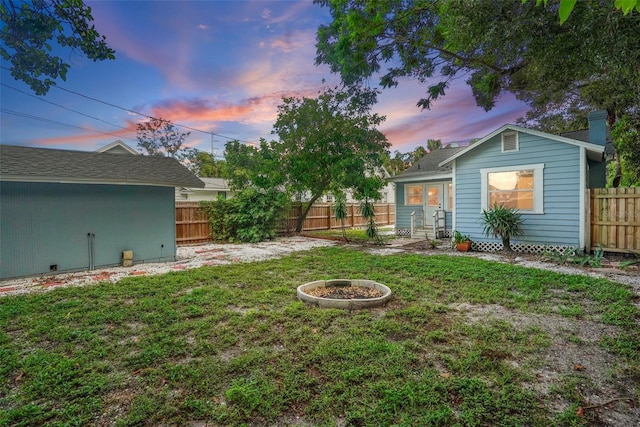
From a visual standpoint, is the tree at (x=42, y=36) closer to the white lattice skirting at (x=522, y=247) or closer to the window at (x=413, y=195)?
the white lattice skirting at (x=522, y=247)

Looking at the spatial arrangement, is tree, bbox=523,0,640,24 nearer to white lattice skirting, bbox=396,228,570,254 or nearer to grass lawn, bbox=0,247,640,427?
grass lawn, bbox=0,247,640,427

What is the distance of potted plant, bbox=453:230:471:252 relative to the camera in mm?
9203

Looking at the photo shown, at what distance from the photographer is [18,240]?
6.30m

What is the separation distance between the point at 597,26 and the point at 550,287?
4.07 m

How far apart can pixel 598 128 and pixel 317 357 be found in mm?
10915

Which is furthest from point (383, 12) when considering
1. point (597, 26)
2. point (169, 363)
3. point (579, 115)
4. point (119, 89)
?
point (579, 115)

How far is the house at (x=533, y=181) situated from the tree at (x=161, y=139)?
2966cm

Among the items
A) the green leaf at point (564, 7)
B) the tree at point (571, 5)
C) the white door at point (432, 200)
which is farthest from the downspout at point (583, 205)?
the green leaf at point (564, 7)

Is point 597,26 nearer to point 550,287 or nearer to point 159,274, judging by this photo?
point 550,287

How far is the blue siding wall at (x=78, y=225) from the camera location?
20.6ft

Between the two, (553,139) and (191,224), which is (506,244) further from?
(191,224)

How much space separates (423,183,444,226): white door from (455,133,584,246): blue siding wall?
2760 mm

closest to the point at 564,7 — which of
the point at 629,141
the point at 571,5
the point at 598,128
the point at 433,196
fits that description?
the point at 571,5

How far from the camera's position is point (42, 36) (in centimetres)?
289
